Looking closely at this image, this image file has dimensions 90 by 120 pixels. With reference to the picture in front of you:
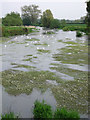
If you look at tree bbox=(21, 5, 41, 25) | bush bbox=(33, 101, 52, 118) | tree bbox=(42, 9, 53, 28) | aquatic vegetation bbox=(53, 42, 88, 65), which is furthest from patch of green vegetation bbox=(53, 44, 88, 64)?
tree bbox=(21, 5, 41, 25)

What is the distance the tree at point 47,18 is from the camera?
103 metres

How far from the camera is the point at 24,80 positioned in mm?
9805

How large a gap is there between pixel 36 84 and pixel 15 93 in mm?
1452

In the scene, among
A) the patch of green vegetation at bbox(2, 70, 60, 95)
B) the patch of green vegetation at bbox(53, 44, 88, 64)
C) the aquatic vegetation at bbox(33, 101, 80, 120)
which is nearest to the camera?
the aquatic vegetation at bbox(33, 101, 80, 120)

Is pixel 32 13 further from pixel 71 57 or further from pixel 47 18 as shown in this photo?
pixel 71 57

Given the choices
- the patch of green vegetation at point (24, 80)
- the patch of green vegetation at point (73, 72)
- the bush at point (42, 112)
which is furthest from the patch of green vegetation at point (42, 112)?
the patch of green vegetation at point (73, 72)

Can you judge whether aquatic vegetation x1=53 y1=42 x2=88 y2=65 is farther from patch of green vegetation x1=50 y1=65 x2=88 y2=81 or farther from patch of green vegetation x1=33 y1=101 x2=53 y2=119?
patch of green vegetation x1=33 y1=101 x2=53 y2=119

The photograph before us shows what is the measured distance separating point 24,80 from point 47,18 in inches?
3804

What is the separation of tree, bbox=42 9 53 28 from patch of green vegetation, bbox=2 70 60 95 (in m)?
95.1

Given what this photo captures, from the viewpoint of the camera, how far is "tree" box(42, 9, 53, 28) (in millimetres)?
103125

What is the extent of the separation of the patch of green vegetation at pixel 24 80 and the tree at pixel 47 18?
3744 inches

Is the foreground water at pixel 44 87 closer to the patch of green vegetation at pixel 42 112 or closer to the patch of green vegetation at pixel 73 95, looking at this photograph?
the patch of green vegetation at pixel 73 95

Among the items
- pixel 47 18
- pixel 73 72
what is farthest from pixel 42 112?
pixel 47 18

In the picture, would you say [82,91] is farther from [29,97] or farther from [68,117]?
[68,117]
